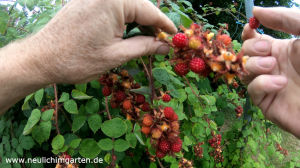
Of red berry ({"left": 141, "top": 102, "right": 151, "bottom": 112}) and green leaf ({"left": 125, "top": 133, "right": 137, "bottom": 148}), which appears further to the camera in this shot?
green leaf ({"left": 125, "top": 133, "right": 137, "bottom": 148})

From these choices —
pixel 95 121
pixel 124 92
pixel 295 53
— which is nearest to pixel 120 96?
pixel 124 92

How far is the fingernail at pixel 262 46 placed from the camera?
3.98 feet

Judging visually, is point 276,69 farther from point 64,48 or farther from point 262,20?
point 64,48

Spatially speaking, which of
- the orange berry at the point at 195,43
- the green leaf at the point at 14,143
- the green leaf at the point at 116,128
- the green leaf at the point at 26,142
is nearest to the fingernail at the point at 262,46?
the orange berry at the point at 195,43

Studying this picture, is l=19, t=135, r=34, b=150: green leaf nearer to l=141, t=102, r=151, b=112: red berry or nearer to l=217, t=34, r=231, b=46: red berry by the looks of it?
l=141, t=102, r=151, b=112: red berry

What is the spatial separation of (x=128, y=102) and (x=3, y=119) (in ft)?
3.35

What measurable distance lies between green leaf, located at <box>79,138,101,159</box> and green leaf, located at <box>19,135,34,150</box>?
37 centimetres

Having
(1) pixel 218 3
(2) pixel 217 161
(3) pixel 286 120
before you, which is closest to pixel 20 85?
(3) pixel 286 120

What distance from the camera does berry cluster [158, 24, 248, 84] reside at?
0.82m

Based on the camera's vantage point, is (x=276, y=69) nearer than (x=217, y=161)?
Yes

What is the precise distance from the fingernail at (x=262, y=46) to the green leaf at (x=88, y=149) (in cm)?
109

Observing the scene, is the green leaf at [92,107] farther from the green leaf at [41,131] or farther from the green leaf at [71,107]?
the green leaf at [41,131]

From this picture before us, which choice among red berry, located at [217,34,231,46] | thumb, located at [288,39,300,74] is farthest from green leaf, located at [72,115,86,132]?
thumb, located at [288,39,300,74]

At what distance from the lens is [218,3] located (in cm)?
639
